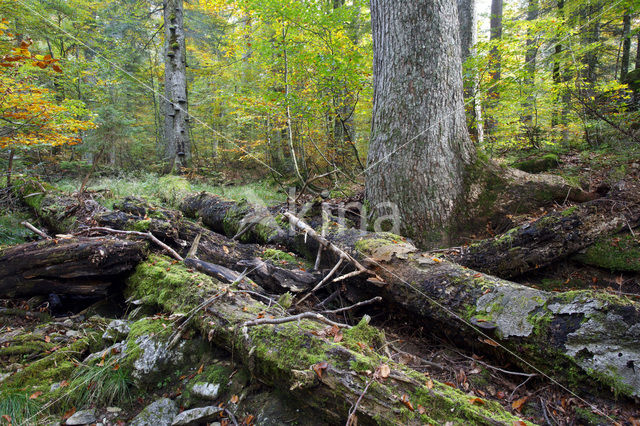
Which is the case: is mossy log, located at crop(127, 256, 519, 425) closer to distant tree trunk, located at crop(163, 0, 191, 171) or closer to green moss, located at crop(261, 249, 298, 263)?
green moss, located at crop(261, 249, 298, 263)

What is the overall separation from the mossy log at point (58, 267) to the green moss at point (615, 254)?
4.76 m

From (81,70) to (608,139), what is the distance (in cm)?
1646

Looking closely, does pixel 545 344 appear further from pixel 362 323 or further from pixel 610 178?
pixel 610 178

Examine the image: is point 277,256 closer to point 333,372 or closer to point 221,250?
point 221,250

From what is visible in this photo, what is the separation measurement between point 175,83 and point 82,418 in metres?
10.0

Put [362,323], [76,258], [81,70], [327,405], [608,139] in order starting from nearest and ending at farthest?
[327,405] → [362,323] → [76,258] → [608,139] → [81,70]

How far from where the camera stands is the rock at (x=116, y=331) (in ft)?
8.20

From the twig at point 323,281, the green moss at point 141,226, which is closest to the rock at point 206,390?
the twig at point 323,281

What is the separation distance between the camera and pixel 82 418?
1.83 m

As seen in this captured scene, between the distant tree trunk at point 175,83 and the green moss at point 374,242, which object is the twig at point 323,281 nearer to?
the green moss at point 374,242

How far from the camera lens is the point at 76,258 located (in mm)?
2990

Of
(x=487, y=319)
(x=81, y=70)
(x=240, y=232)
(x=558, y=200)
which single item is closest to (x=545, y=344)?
(x=487, y=319)

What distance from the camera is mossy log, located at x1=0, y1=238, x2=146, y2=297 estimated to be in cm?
297

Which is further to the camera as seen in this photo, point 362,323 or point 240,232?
point 240,232
